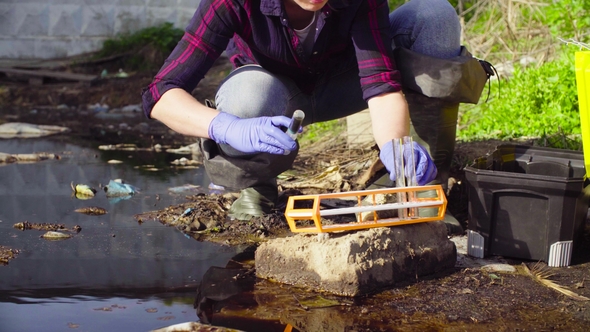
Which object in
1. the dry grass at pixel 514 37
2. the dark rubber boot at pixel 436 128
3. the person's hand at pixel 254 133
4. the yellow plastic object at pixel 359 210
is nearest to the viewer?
the yellow plastic object at pixel 359 210

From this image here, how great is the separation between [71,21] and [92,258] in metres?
7.58

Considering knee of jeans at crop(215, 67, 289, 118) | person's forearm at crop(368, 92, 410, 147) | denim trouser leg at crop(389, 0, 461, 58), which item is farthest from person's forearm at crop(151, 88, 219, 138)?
denim trouser leg at crop(389, 0, 461, 58)

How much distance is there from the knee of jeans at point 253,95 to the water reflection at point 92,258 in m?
0.60

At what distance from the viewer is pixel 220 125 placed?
2.69m

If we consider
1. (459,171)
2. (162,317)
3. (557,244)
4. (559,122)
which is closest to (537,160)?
(557,244)

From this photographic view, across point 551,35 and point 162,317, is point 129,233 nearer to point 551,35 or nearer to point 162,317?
point 162,317

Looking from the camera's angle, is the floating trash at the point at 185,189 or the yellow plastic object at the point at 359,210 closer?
the yellow plastic object at the point at 359,210

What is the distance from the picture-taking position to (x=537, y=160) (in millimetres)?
2969

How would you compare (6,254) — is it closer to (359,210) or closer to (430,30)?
(359,210)

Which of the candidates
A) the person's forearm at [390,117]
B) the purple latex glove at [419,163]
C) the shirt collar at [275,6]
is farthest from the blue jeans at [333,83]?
the purple latex glove at [419,163]

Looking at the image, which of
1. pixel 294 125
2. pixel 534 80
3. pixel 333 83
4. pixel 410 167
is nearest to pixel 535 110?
pixel 534 80

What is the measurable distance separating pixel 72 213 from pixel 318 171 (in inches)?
60.4

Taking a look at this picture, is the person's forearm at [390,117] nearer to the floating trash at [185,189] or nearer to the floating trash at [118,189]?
the floating trash at [185,189]

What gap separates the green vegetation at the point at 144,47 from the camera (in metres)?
9.36
